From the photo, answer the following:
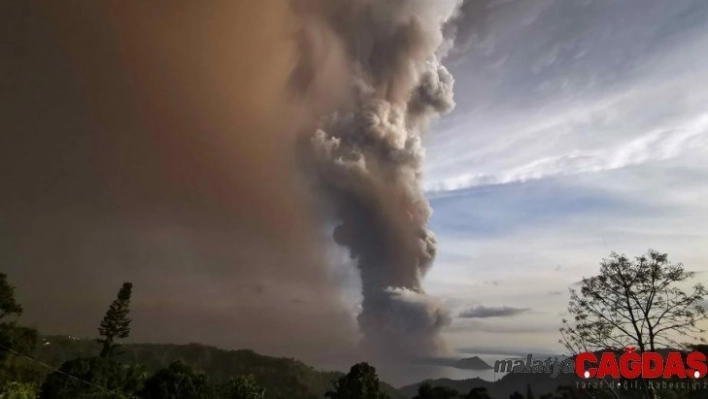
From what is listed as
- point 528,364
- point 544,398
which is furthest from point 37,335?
point 544,398

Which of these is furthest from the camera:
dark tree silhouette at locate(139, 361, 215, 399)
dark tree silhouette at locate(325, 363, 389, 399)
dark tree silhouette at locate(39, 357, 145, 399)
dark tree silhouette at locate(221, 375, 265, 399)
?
dark tree silhouette at locate(325, 363, 389, 399)

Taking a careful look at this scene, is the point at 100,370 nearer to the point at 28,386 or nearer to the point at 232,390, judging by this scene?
the point at 28,386

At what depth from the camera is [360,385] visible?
81438 mm

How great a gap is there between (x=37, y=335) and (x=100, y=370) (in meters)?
12.2

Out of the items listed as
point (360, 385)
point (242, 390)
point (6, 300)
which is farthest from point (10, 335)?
point (360, 385)

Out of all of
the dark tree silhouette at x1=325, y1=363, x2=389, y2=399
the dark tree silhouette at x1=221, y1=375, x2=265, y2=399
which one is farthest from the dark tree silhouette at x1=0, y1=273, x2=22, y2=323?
the dark tree silhouette at x1=325, y1=363, x2=389, y2=399

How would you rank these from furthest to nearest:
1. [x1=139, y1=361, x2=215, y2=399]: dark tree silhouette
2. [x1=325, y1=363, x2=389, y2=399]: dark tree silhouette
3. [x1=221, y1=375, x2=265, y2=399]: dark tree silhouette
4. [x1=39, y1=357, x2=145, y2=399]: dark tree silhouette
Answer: [x1=325, y1=363, x2=389, y2=399]: dark tree silhouette < [x1=221, y1=375, x2=265, y2=399]: dark tree silhouette < [x1=139, y1=361, x2=215, y2=399]: dark tree silhouette < [x1=39, y1=357, x2=145, y2=399]: dark tree silhouette

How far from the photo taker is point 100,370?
5616 cm

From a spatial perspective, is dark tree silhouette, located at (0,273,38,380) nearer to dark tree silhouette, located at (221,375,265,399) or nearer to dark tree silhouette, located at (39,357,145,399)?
dark tree silhouette, located at (39,357,145,399)

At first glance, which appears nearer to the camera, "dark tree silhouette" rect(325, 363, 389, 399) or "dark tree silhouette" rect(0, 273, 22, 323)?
"dark tree silhouette" rect(0, 273, 22, 323)

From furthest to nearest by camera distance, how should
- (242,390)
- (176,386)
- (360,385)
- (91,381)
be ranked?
(360,385) → (242,390) → (176,386) → (91,381)

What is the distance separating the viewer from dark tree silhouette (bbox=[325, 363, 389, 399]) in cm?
8050

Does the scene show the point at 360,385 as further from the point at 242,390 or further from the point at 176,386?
the point at 176,386

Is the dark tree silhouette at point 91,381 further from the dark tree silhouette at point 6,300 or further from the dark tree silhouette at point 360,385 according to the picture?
the dark tree silhouette at point 360,385
